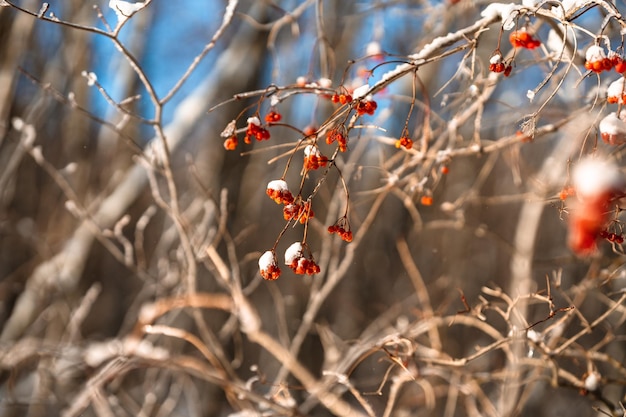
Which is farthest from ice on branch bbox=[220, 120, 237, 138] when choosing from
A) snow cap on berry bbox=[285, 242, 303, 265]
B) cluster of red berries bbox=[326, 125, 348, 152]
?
snow cap on berry bbox=[285, 242, 303, 265]

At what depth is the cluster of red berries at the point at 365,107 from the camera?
64.8 inches

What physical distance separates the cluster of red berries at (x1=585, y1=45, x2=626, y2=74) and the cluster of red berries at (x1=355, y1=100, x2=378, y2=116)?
23.9 inches

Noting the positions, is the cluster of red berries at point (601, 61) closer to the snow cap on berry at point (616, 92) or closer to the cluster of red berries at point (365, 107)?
the snow cap on berry at point (616, 92)

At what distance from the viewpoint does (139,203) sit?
9906 millimetres

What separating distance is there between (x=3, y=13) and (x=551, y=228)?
886cm

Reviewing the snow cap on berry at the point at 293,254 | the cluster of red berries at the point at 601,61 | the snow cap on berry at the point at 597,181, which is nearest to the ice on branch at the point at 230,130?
the snow cap on berry at the point at 293,254

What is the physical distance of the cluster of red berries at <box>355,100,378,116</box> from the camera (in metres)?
1.65

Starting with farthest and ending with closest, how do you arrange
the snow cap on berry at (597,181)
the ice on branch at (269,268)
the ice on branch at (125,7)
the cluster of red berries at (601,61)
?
the ice on branch at (125,7) → the ice on branch at (269,268) → the cluster of red berries at (601,61) → the snow cap on berry at (597,181)

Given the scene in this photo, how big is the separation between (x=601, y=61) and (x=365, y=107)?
0.64 metres

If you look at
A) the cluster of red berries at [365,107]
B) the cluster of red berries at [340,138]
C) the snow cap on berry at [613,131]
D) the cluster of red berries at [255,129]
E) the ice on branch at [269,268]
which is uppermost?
the cluster of red berries at [365,107]

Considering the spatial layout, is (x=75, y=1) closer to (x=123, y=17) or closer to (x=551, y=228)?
(x=123, y=17)

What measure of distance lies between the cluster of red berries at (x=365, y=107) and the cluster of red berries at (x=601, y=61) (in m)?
0.61

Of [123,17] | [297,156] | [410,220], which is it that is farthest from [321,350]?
[123,17]

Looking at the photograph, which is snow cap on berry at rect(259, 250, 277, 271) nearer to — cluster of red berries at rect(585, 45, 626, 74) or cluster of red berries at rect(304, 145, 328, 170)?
cluster of red berries at rect(304, 145, 328, 170)
